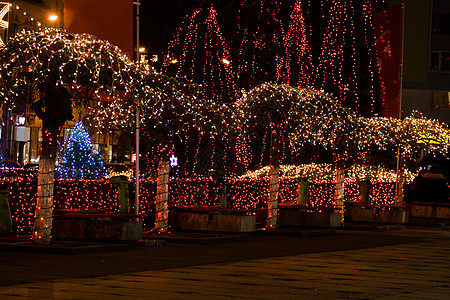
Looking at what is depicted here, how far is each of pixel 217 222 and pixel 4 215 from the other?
5457mm

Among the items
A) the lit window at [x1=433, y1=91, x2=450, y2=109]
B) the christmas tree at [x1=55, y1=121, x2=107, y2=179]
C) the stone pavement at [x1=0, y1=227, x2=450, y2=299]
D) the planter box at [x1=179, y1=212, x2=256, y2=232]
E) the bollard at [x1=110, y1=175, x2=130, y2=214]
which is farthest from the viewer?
the lit window at [x1=433, y1=91, x2=450, y2=109]

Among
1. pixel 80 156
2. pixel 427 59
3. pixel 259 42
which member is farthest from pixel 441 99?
pixel 80 156

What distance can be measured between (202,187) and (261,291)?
15.1 m

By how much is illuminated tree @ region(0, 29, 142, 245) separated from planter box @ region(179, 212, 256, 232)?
5512 millimetres

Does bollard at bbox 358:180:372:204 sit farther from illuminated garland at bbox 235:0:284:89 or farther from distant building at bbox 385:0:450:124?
distant building at bbox 385:0:450:124

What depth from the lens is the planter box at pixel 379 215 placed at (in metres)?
31.4

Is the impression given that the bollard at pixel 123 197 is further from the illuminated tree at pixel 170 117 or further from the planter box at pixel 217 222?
the planter box at pixel 217 222

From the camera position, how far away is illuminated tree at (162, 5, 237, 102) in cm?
3722

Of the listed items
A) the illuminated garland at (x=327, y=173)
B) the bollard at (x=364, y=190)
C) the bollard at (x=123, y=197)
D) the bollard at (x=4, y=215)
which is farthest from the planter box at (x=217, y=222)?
the bollard at (x=364, y=190)

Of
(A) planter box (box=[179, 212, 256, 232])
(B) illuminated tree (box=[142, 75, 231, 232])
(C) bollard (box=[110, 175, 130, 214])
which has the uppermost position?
(B) illuminated tree (box=[142, 75, 231, 232])

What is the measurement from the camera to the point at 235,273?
584 inches

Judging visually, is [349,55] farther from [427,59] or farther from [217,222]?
[427,59]

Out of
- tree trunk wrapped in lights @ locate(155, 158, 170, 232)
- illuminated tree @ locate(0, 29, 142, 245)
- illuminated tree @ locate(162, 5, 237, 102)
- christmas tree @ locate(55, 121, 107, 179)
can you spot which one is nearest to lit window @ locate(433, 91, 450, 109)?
illuminated tree @ locate(162, 5, 237, 102)

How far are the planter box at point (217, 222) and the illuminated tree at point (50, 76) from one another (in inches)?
217
